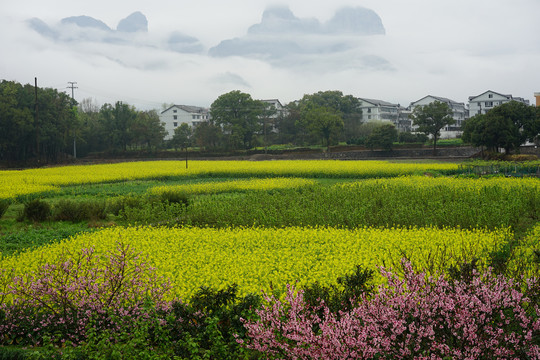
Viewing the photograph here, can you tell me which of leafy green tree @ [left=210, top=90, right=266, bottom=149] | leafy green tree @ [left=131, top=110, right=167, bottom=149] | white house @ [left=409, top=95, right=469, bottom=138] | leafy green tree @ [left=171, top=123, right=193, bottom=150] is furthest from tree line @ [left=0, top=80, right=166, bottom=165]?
white house @ [left=409, top=95, right=469, bottom=138]

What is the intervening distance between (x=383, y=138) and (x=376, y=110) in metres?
47.3

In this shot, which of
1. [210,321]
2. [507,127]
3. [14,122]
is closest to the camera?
[210,321]

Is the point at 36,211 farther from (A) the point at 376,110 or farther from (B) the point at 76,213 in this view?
(A) the point at 376,110

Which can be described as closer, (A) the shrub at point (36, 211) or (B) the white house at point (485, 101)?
(A) the shrub at point (36, 211)

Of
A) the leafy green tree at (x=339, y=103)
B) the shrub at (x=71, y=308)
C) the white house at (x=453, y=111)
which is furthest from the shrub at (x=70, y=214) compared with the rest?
the white house at (x=453, y=111)

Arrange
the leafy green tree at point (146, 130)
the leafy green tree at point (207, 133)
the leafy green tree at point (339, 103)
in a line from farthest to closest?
the leafy green tree at point (339, 103)
the leafy green tree at point (207, 133)
the leafy green tree at point (146, 130)

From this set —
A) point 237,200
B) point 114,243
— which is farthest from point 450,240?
point 237,200

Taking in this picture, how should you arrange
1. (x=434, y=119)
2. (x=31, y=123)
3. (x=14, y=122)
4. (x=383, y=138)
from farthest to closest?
1. (x=434, y=119)
2. (x=383, y=138)
3. (x=31, y=123)
4. (x=14, y=122)

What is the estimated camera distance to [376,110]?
4144 inches

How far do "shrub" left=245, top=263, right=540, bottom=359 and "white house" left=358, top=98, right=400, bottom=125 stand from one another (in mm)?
100302

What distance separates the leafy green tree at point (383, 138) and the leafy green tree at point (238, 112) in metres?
18.5

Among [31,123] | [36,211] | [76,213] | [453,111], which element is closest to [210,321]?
[76,213]

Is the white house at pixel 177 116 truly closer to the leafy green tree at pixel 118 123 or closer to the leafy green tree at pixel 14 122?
the leafy green tree at pixel 118 123

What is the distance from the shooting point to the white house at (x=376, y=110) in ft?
343
